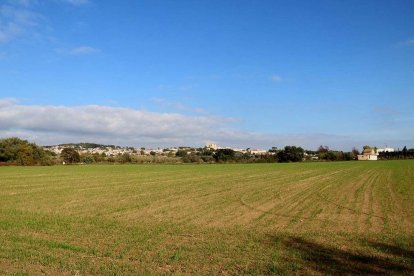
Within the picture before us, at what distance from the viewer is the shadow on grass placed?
8.23 m

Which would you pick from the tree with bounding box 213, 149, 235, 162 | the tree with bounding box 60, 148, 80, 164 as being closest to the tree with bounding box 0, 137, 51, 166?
the tree with bounding box 60, 148, 80, 164

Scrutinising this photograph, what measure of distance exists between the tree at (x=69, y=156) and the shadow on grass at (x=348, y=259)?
398 ft

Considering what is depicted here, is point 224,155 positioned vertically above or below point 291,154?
below

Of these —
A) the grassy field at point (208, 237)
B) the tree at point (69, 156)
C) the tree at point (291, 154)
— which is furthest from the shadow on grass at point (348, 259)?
the tree at point (291, 154)

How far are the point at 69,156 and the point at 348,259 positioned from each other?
124641 mm

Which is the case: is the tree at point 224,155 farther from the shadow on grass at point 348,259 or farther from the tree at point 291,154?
the shadow on grass at point 348,259

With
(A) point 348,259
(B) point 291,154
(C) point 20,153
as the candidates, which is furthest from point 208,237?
(B) point 291,154

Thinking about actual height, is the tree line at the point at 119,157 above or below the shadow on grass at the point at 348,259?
above

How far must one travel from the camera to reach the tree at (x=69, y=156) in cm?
12450

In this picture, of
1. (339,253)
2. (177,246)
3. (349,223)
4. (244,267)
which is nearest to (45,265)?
(177,246)

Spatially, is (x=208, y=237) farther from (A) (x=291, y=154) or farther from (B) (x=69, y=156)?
(A) (x=291, y=154)

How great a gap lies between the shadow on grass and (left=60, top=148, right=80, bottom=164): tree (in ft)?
398

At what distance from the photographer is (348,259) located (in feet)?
29.8

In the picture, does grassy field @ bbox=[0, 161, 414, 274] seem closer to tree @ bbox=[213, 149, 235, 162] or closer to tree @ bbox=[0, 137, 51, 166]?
tree @ bbox=[0, 137, 51, 166]
